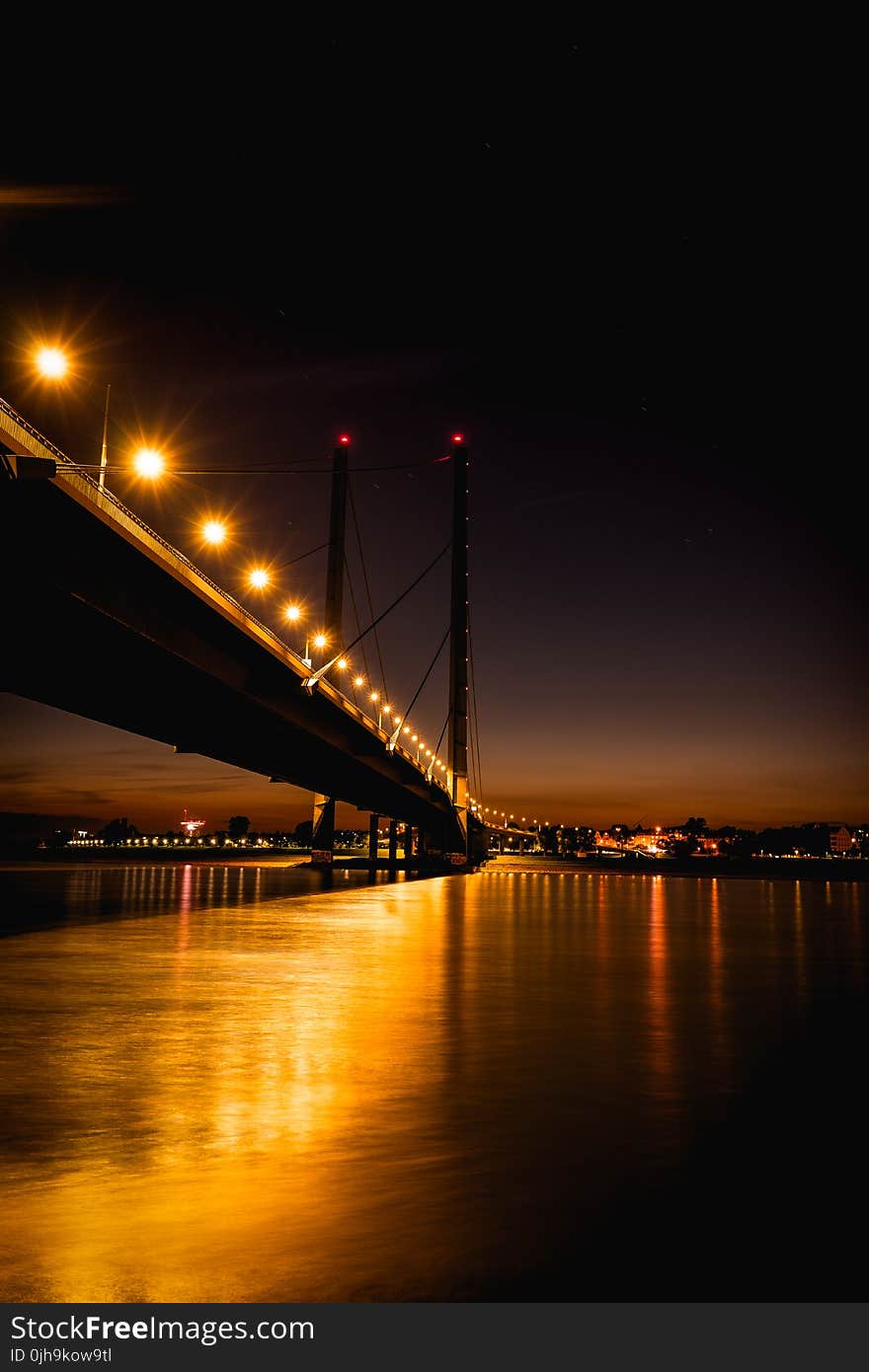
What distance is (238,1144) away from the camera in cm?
746

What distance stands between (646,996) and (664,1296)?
39.6 ft

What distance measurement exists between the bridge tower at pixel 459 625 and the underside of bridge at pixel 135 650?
38.6m

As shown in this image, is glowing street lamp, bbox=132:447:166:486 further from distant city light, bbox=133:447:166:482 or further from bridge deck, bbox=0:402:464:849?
bridge deck, bbox=0:402:464:849

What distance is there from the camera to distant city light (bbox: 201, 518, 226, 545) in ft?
131

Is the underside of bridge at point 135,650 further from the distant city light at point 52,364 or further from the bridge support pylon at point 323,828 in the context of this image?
the bridge support pylon at point 323,828

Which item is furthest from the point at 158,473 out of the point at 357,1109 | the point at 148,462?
the point at 357,1109

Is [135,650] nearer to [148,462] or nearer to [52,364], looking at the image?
[148,462]

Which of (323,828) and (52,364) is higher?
(52,364)

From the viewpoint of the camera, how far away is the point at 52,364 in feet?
80.6

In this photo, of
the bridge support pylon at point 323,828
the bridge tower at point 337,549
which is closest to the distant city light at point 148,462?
the bridge tower at point 337,549

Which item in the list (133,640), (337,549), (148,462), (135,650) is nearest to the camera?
(148,462)

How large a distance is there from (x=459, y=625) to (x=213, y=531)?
73.8m
